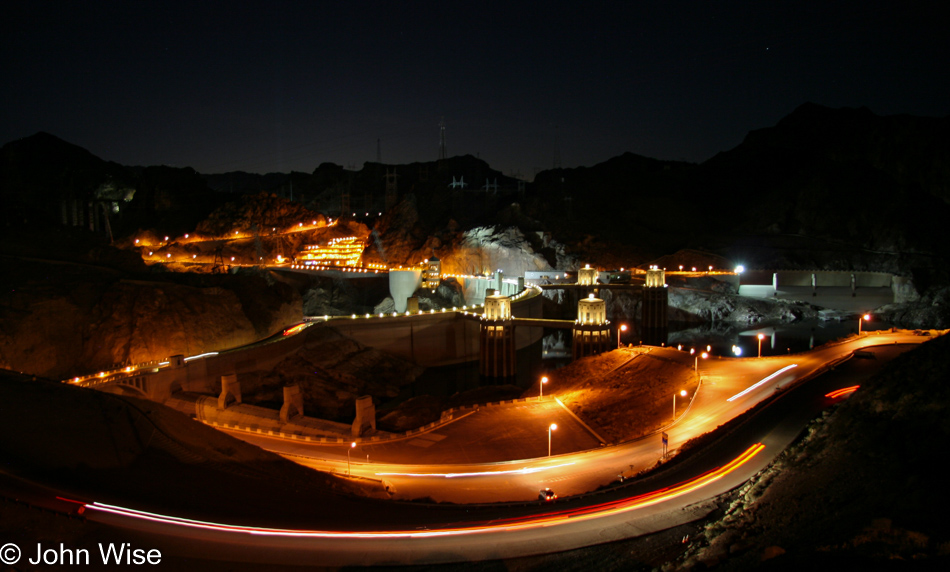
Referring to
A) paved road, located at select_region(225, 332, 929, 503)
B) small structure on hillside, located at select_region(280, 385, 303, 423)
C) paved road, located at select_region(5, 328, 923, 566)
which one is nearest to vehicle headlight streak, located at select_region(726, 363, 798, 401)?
paved road, located at select_region(225, 332, 929, 503)

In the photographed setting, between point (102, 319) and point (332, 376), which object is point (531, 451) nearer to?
point (332, 376)

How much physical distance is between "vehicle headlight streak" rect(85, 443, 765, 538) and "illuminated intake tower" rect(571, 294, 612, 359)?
29543mm

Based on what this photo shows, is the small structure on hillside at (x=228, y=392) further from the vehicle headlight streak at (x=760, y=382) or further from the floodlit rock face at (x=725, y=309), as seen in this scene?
the floodlit rock face at (x=725, y=309)

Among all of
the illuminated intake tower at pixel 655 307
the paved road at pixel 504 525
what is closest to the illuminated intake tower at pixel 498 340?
the illuminated intake tower at pixel 655 307

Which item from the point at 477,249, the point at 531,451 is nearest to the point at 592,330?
the point at 531,451

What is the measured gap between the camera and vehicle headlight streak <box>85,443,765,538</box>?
38.4ft

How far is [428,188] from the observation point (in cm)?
9881

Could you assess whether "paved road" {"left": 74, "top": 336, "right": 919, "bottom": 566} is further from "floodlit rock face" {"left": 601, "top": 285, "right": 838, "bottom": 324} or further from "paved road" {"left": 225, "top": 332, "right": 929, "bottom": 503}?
"floodlit rock face" {"left": 601, "top": 285, "right": 838, "bottom": 324}

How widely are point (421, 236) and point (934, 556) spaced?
8169 cm

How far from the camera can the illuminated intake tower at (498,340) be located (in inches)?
1944

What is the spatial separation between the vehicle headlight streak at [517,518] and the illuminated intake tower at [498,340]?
3201 cm

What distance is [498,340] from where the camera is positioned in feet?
162

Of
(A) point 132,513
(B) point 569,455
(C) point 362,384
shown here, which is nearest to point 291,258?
(C) point 362,384

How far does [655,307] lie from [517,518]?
5720 cm
